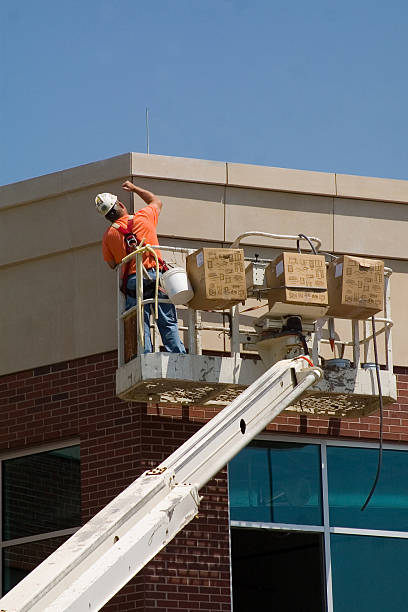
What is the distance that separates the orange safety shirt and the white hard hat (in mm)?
177

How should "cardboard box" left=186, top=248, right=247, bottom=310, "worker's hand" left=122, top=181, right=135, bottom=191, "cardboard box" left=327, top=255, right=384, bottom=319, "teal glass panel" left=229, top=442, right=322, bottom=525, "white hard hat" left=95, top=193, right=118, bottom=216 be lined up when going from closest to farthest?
"cardboard box" left=186, top=248, right=247, bottom=310
"cardboard box" left=327, top=255, right=384, bottom=319
"white hard hat" left=95, top=193, right=118, bottom=216
"worker's hand" left=122, top=181, right=135, bottom=191
"teal glass panel" left=229, top=442, right=322, bottom=525

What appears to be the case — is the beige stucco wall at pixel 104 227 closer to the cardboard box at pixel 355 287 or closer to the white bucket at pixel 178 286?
the cardboard box at pixel 355 287

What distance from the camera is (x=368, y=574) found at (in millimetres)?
15500

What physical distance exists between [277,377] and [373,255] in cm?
472

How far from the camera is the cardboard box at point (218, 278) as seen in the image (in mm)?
13391

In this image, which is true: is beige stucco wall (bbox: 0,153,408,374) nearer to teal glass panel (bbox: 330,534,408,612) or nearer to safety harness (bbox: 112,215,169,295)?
safety harness (bbox: 112,215,169,295)

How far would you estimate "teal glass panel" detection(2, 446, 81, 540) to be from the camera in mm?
15422

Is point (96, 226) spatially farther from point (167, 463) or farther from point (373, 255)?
point (167, 463)

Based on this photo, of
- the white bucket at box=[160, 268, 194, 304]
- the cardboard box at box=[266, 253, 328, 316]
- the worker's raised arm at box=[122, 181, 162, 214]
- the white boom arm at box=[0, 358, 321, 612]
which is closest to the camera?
the white boom arm at box=[0, 358, 321, 612]

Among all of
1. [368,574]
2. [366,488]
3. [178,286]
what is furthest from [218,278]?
[368,574]

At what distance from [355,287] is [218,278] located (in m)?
1.63

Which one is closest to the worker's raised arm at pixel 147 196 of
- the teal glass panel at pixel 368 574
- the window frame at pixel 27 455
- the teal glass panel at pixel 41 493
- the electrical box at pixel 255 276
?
the electrical box at pixel 255 276

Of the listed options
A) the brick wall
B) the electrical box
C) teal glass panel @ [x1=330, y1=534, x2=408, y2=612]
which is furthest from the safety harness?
teal glass panel @ [x1=330, y1=534, x2=408, y2=612]

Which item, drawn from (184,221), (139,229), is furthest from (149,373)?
(184,221)
